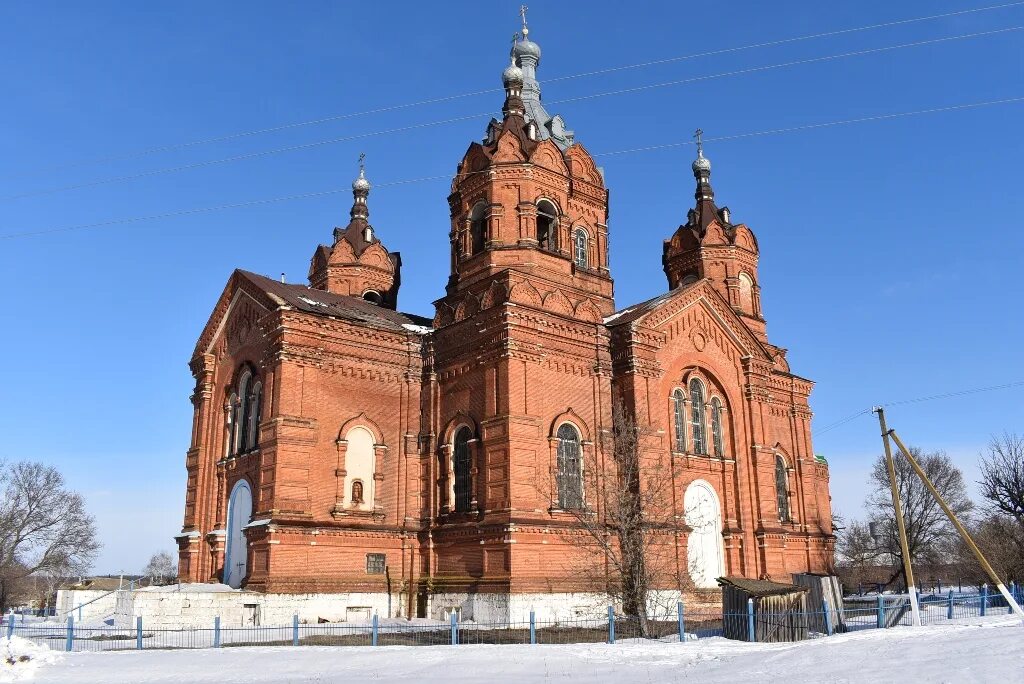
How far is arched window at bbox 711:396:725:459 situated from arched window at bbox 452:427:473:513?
825 cm

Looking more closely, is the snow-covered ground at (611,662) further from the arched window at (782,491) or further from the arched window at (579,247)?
the arched window at (579,247)

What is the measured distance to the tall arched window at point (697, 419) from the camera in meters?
27.2

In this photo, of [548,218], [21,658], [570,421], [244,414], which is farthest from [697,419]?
[21,658]

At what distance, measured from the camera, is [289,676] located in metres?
14.0

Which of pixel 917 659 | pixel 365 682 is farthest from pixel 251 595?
pixel 917 659

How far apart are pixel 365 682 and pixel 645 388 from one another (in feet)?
46.4

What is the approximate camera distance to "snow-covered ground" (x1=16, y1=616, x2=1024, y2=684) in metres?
12.1

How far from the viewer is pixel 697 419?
27.5 metres

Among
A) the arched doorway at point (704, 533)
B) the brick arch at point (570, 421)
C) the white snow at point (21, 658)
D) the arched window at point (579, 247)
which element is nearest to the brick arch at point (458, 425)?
the brick arch at point (570, 421)

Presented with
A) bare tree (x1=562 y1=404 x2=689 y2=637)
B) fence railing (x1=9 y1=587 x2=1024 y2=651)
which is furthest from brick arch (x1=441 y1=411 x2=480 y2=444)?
Result: fence railing (x1=9 y1=587 x2=1024 y2=651)

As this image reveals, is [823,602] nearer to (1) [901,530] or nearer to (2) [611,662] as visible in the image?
(1) [901,530]

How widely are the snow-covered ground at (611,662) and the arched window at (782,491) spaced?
1298cm

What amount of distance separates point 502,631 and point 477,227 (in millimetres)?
13671

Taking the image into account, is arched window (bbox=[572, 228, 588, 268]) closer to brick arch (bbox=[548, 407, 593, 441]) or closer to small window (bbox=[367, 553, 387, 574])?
brick arch (bbox=[548, 407, 593, 441])
